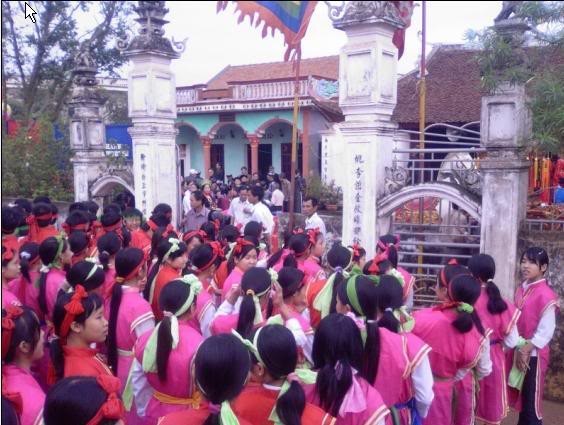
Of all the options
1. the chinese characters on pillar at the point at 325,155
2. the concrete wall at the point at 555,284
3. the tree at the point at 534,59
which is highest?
the tree at the point at 534,59

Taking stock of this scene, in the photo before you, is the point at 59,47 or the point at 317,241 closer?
the point at 317,241

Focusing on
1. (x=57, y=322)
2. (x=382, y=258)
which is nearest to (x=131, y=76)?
(x=382, y=258)

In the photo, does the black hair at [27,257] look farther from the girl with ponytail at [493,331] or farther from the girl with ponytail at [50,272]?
the girl with ponytail at [493,331]

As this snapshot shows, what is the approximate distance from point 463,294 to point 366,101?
11.4ft

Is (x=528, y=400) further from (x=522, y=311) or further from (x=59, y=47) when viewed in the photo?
(x=59, y=47)

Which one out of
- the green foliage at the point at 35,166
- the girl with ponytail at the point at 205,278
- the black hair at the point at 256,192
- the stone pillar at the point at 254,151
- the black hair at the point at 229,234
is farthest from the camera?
the stone pillar at the point at 254,151

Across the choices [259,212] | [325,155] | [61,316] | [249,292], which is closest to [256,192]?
[259,212]

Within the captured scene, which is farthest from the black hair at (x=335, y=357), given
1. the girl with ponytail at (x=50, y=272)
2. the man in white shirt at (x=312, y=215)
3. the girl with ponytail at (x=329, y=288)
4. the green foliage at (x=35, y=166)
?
the green foliage at (x=35, y=166)

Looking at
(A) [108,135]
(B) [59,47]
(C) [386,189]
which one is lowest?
(C) [386,189]

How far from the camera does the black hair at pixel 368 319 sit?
8.95ft

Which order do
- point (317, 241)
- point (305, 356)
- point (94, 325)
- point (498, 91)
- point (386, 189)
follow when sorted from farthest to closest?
point (386, 189), point (498, 91), point (317, 241), point (305, 356), point (94, 325)

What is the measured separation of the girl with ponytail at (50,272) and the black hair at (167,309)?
1.44m

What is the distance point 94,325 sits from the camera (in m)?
2.85

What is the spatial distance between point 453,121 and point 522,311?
10.5 m
